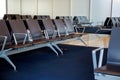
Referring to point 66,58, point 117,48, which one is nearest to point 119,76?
point 117,48

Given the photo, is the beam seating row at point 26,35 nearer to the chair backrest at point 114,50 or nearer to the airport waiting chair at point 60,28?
the airport waiting chair at point 60,28

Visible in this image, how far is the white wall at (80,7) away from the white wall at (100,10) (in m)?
0.35

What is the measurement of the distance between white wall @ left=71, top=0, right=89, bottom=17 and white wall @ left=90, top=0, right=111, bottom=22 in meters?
0.35

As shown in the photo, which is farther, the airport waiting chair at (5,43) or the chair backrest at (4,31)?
the chair backrest at (4,31)

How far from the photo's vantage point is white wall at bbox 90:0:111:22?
12.9 meters

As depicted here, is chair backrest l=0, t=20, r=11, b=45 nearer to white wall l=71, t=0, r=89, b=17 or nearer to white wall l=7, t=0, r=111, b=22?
white wall l=7, t=0, r=111, b=22

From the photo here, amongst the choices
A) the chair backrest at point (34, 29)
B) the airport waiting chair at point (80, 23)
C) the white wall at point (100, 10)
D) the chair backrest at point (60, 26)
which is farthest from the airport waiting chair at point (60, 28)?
the white wall at point (100, 10)

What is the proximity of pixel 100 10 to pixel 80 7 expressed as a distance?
1.26 m

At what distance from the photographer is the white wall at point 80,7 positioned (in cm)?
1332

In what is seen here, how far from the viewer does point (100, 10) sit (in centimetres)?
1306

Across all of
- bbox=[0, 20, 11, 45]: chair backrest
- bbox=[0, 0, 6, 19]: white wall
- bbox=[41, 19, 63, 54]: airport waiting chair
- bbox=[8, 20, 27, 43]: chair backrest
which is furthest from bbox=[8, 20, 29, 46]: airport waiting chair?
bbox=[0, 0, 6, 19]: white wall

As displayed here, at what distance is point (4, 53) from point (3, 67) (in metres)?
0.33

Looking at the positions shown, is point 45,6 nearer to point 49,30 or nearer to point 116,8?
point 116,8

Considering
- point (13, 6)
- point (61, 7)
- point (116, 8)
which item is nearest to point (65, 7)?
point (61, 7)
